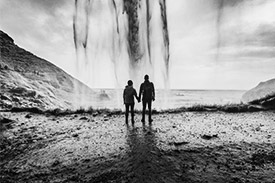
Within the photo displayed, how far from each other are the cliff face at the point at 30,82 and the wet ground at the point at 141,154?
1070cm

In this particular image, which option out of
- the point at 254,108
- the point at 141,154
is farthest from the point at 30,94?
the point at 254,108

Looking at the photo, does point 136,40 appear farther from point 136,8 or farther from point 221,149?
point 221,149

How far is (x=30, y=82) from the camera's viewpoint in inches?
917

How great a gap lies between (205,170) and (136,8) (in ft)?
61.9

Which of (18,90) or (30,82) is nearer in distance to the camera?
(18,90)

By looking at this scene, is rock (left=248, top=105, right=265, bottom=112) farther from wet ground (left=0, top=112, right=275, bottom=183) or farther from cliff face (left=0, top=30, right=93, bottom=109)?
cliff face (left=0, top=30, right=93, bottom=109)

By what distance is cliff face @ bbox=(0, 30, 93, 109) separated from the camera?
1775 centimetres

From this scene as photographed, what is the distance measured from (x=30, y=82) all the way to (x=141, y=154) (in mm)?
24380

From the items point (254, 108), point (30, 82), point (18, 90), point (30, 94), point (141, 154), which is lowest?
point (141, 154)

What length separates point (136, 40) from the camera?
18766mm

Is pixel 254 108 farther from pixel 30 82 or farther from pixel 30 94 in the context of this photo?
pixel 30 82

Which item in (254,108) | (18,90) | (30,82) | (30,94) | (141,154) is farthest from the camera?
(30,82)

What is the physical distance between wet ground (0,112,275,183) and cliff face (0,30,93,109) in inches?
421

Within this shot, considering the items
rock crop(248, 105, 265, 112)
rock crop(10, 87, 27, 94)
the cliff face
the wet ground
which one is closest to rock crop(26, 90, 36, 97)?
the cliff face
